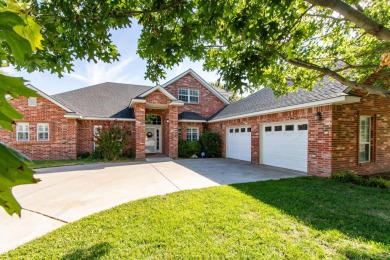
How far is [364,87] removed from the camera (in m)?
5.98

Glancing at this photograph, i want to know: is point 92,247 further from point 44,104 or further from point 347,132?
point 44,104

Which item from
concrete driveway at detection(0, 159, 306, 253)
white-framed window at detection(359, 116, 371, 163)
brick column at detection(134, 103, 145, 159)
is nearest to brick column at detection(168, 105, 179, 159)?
brick column at detection(134, 103, 145, 159)

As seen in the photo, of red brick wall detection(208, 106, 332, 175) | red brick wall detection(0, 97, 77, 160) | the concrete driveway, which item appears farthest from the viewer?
red brick wall detection(0, 97, 77, 160)

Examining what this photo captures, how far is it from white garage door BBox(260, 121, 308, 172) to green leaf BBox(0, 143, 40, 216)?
10.5 metres

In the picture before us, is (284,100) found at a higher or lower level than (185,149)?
higher

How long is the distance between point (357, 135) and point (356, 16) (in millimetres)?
8015

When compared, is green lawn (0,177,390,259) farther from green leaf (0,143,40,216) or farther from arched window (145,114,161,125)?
arched window (145,114,161,125)

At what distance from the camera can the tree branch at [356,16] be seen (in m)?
2.91

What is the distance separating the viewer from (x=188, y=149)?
16328 millimetres

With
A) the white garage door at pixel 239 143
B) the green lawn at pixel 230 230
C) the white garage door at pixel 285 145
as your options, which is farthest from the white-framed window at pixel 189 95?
the green lawn at pixel 230 230

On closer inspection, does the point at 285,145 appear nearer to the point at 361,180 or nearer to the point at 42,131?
the point at 361,180

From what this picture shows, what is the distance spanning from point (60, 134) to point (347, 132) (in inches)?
656

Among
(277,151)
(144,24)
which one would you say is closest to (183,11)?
(144,24)

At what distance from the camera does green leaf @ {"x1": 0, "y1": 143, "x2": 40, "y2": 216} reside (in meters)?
0.45
